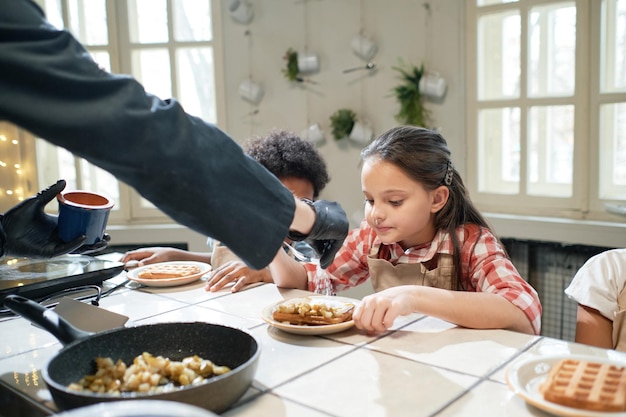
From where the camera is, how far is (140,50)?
3514mm

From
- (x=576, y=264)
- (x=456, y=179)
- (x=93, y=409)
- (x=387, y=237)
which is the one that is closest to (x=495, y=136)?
(x=576, y=264)

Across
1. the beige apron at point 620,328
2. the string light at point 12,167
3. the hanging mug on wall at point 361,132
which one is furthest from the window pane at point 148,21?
the beige apron at point 620,328

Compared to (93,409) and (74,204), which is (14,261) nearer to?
(74,204)

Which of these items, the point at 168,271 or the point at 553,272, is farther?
the point at 553,272

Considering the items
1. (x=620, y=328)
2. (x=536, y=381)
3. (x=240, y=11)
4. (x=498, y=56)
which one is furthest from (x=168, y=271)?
(x=498, y=56)

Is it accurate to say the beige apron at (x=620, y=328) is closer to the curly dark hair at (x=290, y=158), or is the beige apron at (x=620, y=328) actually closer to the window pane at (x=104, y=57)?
the curly dark hair at (x=290, y=158)

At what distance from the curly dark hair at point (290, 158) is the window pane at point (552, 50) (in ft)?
4.62

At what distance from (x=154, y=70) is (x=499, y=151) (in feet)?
7.16

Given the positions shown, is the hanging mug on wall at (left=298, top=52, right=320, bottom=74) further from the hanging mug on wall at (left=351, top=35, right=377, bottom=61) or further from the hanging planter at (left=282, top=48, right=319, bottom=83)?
the hanging mug on wall at (left=351, top=35, right=377, bottom=61)

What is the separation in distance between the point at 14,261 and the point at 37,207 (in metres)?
0.34

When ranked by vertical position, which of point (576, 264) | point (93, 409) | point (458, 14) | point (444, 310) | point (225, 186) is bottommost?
point (576, 264)

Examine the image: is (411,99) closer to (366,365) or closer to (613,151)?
(613,151)

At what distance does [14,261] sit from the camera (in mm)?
1691

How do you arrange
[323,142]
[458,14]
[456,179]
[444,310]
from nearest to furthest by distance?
[444,310] → [456,179] → [458,14] → [323,142]
